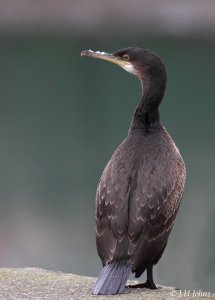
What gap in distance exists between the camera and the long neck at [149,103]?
712 cm

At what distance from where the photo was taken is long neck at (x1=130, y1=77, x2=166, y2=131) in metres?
7.12

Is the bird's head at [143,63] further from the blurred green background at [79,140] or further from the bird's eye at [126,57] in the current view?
the blurred green background at [79,140]

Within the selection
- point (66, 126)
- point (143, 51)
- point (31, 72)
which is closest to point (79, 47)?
point (31, 72)

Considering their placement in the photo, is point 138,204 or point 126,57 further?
point 126,57

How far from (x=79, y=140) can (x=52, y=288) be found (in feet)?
50.8

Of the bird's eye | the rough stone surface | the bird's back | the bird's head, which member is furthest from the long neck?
the rough stone surface

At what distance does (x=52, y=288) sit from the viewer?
20.9ft

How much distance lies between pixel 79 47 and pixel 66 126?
528 inches

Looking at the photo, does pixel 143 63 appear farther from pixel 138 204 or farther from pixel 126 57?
pixel 138 204

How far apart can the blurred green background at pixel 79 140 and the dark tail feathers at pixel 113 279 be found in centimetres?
319

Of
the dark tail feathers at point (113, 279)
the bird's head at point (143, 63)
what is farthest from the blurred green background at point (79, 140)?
the dark tail feathers at point (113, 279)

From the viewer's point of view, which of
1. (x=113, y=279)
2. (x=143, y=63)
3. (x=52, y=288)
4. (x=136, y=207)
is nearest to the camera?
(x=113, y=279)

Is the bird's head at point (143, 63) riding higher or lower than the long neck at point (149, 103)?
higher

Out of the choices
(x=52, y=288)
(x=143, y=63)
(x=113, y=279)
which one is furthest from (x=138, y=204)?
(x=143, y=63)
